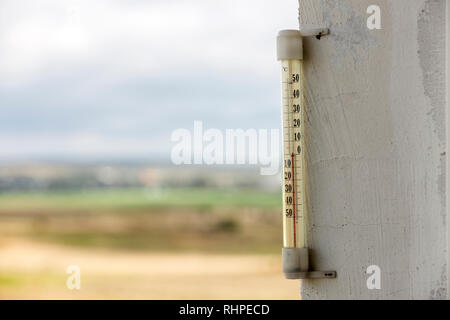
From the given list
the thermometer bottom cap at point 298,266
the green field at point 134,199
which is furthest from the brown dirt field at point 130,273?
the thermometer bottom cap at point 298,266

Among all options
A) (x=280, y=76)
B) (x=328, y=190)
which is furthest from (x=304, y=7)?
(x=328, y=190)

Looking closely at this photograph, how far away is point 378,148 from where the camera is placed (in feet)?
3.59

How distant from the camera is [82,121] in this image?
7.48m

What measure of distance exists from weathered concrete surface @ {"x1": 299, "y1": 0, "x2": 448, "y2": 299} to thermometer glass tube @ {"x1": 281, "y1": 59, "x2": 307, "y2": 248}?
0.06 ft

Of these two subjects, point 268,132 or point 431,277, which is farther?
point 268,132

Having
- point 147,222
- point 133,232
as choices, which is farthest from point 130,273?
point 147,222

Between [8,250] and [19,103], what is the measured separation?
1561mm

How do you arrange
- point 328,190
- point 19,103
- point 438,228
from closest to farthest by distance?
point 438,228
point 328,190
point 19,103

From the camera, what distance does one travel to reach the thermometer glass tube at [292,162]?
3.74 ft

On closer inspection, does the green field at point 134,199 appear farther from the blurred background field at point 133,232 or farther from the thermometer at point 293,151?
the thermometer at point 293,151

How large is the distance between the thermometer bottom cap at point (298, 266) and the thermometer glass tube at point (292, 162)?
13mm

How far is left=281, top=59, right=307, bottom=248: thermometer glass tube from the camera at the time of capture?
1.14 metres

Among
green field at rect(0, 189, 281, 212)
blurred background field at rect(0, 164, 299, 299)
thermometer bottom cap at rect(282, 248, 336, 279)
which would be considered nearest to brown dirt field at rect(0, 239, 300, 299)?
blurred background field at rect(0, 164, 299, 299)
